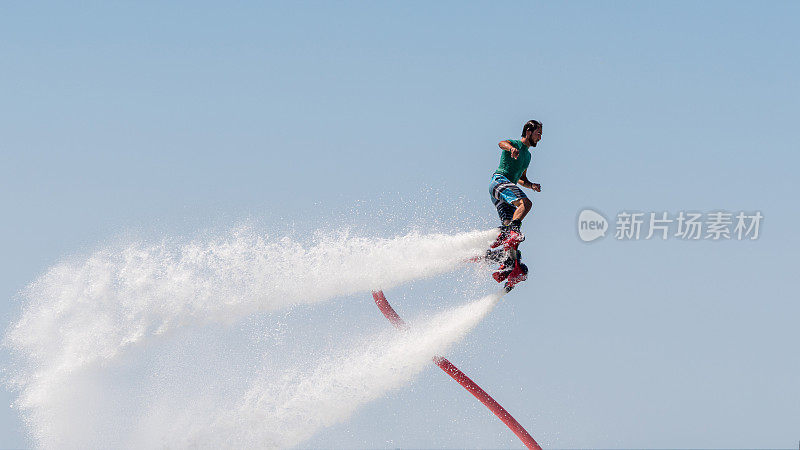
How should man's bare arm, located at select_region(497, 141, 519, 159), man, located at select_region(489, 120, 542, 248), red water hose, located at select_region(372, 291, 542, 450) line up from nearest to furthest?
man's bare arm, located at select_region(497, 141, 519, 159) < man, located at select_region(489, 120, 542, 248) < red water hose, located at select_region(372, 291, 542, 450)

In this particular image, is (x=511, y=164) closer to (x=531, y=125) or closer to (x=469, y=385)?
(x=531, y=125)

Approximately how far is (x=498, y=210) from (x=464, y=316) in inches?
155

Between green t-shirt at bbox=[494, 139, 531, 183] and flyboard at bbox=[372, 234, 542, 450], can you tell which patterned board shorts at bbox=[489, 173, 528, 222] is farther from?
flyboard at bbox=[372, 234, 542, 450]

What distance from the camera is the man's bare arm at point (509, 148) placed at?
21.1 metres

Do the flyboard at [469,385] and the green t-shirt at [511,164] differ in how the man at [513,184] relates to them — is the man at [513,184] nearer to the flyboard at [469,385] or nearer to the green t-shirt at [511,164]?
the green t-shirt at [511,164]

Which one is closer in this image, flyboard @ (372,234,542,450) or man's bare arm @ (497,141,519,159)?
man's bare arm @ (497,141,519,159)

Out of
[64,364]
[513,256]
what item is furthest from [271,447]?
[513,256]

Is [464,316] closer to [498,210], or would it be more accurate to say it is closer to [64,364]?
[498,210]

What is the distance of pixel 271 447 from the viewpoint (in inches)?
1222

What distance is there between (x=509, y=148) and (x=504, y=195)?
1.14m

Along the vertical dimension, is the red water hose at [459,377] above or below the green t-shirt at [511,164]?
below

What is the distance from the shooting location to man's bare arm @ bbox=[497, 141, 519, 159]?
2113 cm

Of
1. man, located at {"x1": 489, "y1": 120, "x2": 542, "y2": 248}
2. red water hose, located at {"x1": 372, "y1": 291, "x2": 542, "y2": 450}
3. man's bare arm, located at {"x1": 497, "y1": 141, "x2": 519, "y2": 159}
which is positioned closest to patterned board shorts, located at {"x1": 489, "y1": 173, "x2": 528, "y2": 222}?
man, located at {"x1": 489, "y1": 120, "x2": 542, "y2": 248}

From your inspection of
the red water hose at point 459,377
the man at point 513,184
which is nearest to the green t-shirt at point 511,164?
the man at point 513,184
